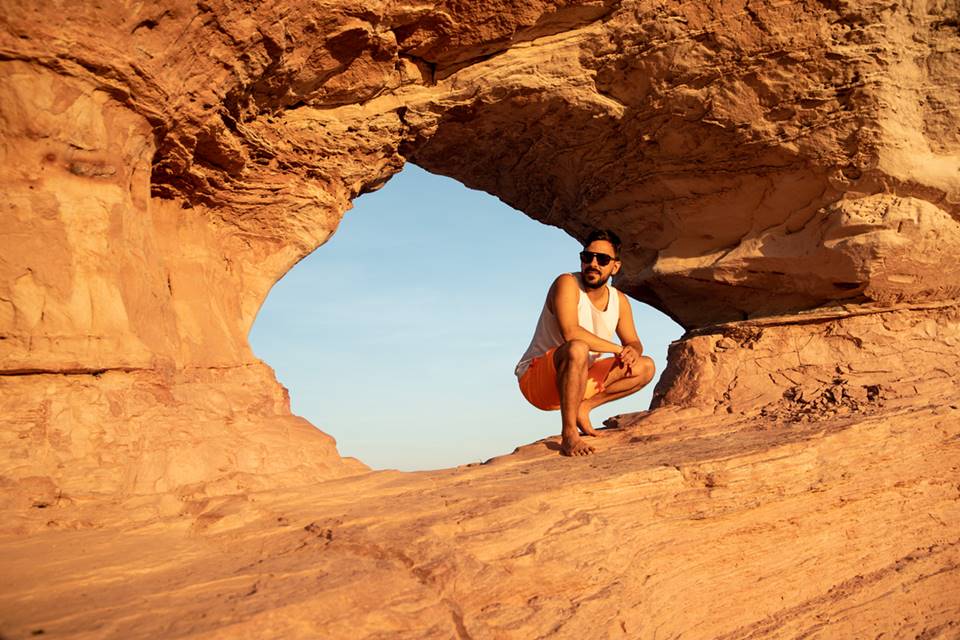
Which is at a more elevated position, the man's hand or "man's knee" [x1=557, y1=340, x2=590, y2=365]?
"man's knee" [x1=557, y1=340, x2=590, y2=365]

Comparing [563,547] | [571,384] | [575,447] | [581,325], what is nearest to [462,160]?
[581,325]

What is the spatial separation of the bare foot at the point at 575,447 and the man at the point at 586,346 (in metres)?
0.02

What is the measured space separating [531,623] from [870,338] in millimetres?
3790

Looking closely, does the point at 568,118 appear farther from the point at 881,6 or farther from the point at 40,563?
the point at 40,563

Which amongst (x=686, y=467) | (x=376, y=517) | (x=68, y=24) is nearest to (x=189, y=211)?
(x=68, y=24)

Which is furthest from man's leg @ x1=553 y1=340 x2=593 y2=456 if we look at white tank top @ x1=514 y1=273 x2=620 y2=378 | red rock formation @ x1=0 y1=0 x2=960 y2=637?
white tank top @ x1=514 y1=273 x2=620 y2=378

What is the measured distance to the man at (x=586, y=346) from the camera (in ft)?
14.5

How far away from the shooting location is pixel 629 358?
183 inches

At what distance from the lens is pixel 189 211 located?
4523mm

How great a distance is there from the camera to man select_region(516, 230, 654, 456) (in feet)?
14.5

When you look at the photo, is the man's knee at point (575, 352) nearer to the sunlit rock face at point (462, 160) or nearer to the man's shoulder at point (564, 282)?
the man's shoulder at point (564, 282)

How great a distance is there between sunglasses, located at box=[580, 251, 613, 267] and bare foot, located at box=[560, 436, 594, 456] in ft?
3.49

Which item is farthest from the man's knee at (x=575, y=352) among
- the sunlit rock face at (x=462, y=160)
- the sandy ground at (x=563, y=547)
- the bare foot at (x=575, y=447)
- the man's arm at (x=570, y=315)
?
the sunlit rock face at (x=462, y=160)

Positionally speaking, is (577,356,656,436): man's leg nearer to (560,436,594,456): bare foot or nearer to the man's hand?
the man's hand
